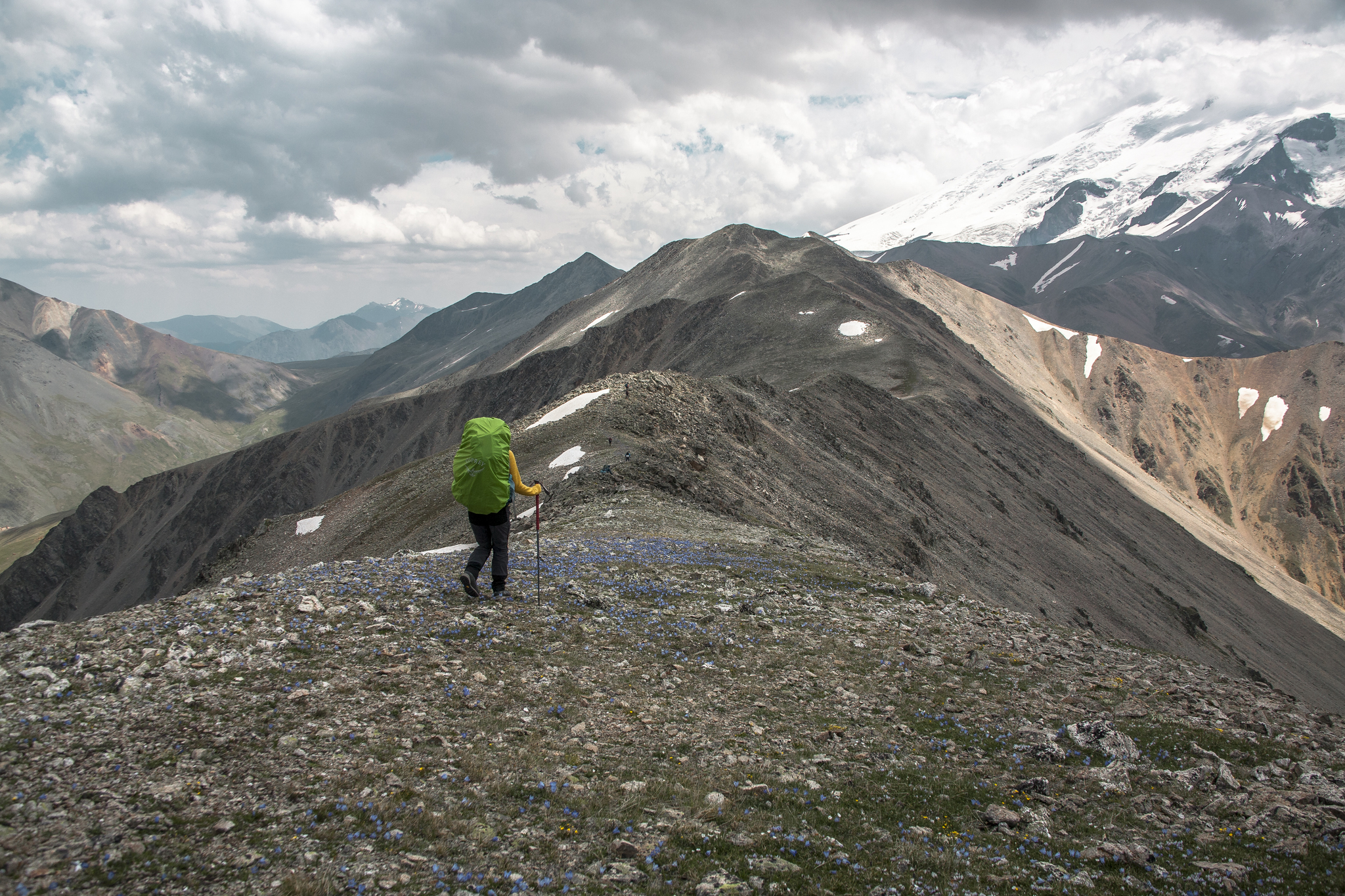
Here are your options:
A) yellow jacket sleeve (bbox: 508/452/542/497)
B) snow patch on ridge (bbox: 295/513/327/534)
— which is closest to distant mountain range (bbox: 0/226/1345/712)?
snow patch on ridge (bbox: 295/513/327/534)

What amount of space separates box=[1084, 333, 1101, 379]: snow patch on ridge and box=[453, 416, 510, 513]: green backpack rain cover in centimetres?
18127

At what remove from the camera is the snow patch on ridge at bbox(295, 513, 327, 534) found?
51294 mm

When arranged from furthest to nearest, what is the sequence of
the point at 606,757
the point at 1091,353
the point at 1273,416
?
the point at 1091,353 → the point at 1273,416 → the point at 606,757

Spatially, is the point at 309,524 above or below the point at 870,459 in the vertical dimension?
below

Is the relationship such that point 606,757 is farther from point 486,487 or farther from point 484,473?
point 484,473

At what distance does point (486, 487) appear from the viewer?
13.8 meters

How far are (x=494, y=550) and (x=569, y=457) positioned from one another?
17.5 metres

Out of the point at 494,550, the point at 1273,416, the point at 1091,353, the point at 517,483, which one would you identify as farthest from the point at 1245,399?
the point at 494,550

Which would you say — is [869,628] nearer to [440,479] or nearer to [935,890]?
[935,890]

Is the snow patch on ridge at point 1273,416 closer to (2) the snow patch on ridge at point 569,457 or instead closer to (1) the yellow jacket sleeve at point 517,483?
(2) the snow patch on ridge at point 569,457

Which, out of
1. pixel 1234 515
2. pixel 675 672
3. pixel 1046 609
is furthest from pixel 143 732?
pixel 1234 515

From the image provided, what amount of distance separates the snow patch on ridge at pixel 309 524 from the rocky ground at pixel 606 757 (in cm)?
3993

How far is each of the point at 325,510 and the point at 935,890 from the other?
55143 millimetres

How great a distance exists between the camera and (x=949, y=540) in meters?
44.3
